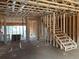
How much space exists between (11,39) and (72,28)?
6534 millimetres

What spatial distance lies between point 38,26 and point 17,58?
27.7ft

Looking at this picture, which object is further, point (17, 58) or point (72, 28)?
point (72, 28)

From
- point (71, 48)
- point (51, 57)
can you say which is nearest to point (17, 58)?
point (51, 57)

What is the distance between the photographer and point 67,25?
35.9ft

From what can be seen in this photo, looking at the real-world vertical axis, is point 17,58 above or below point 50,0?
below

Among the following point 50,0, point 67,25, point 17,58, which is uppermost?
point 50,0

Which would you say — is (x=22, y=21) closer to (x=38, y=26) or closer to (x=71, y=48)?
(x=38, y=26)

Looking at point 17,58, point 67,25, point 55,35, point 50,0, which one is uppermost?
point 50,0

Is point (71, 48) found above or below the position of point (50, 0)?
below

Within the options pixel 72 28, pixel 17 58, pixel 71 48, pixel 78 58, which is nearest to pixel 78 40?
pixel 72 28

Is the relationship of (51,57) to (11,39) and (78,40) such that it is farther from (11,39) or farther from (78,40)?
(11,39)

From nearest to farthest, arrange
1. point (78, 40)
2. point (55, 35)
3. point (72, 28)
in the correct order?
point (55, 35)
point (78, 40)
point (72, 28)

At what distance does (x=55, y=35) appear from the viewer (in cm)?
863

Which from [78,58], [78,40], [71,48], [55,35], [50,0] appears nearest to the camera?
[78,58]
